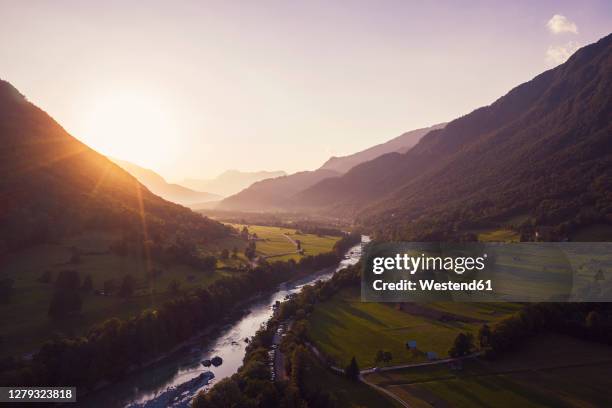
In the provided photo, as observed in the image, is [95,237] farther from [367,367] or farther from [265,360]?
[367,367]

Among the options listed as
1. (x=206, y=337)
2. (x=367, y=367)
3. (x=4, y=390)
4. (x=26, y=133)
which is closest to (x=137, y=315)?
(x=206, y=337)

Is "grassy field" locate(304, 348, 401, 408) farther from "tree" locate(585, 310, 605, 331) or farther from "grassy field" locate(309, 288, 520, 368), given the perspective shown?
"tree" locate(585, 310, 605, 331)

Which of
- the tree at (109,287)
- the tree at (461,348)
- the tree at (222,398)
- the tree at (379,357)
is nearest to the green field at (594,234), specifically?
the tree at (461,348)

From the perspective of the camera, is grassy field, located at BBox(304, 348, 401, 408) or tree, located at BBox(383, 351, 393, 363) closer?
grassy field, located at BBox(304, 348, 401, 408)

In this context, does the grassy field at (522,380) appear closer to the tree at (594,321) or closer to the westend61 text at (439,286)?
the tree at (594,321)

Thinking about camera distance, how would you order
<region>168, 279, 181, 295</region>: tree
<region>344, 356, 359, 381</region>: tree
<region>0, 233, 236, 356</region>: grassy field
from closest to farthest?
<region>344, 356, 359, 381</region>: tree < <region>0, 233, 236, 356</region>: grassy field < <region>168, 279, 181, 295</region>: tree

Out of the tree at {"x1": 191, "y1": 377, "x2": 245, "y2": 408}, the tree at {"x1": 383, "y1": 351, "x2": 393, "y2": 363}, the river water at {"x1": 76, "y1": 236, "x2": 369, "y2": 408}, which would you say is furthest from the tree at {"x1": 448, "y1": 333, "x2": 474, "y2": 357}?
the river water at {"x1": 76, "y1": 236, "x2": 369, "y2": 408}

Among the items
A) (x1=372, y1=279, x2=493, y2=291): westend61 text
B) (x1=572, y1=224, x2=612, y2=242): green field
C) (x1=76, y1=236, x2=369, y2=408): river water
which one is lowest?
(x1=76, y1=236, x2=369, y2=408): river water
